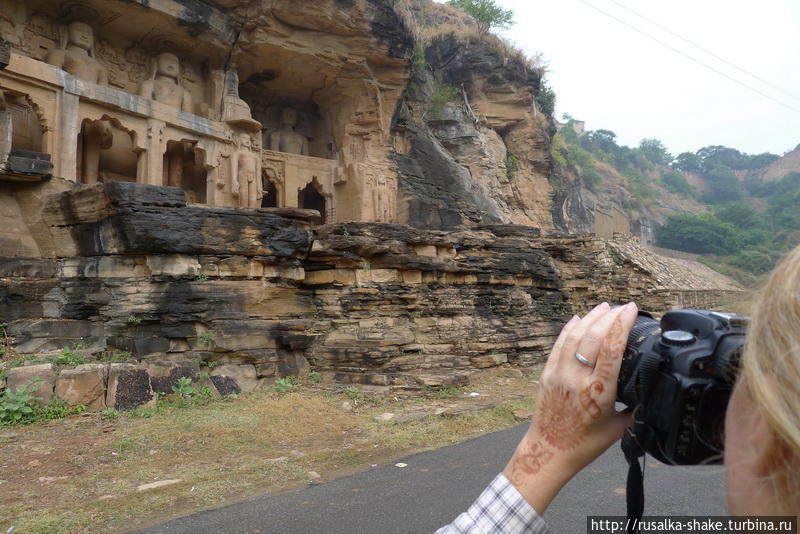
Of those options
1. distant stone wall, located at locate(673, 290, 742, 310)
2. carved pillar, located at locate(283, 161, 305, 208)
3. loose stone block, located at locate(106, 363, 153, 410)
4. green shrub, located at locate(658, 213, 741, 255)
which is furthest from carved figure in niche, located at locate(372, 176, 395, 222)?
green shrub, located at locate(658, 213, 741, 255)

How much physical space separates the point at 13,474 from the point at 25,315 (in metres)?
4.39

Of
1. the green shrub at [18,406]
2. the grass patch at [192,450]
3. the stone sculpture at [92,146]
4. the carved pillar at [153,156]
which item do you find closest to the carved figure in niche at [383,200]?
the carved pillar at [153,156]

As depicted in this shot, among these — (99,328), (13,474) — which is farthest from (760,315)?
(99,328)

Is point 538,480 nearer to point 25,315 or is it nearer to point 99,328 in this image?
point 99,328

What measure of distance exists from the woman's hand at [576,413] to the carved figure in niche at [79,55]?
15310mm

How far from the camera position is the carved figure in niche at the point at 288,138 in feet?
61.0

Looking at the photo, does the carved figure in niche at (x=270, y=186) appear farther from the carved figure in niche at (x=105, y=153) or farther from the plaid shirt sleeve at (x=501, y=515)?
the plaid shirt sleeve at (x=501, y=515)

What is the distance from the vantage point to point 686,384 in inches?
30.8

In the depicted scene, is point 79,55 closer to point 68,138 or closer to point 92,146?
point 92,146

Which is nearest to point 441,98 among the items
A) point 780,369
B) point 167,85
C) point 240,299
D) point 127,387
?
point 167,85

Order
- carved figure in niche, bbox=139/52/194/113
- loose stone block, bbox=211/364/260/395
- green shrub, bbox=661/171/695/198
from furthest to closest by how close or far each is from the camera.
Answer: green shrub, bbox=661/171/695/198 → carved figure in niche, bbox=139/52/194/113 → loose stone block, bbox=211/364/260/395

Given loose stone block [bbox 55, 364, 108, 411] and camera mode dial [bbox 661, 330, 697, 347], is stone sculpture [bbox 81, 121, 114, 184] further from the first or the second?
camera mode dial [bbox 661, 330, 697, 347]

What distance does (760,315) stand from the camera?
611 millimetres

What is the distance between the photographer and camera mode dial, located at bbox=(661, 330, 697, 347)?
0.83 meters
